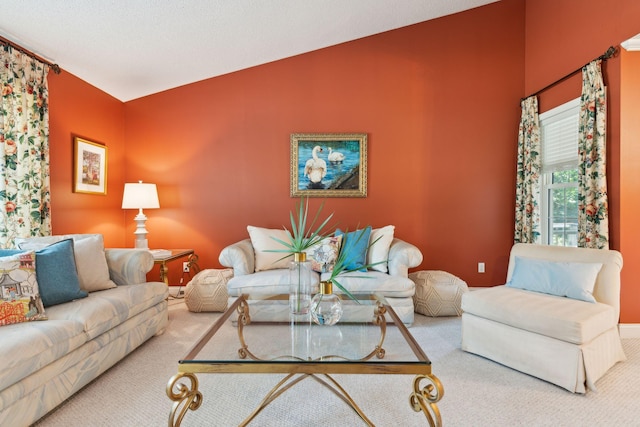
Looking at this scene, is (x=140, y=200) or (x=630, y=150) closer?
(x=630, y=150)

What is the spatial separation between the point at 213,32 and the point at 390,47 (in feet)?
6.83

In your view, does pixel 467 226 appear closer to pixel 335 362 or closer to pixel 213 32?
pixel 335 362

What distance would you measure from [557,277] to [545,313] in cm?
49

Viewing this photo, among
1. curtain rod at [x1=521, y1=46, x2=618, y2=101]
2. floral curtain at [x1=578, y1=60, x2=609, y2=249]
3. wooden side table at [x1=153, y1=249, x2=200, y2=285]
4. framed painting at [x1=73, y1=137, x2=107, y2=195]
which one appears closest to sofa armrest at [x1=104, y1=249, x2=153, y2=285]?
wooden side table at [x1=153, y1=249, x2=200, y2=285]

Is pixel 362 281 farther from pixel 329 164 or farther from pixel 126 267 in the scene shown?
pixel 126 267

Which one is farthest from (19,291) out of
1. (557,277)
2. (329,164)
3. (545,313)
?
(557,277)

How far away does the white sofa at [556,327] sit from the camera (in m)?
1.91

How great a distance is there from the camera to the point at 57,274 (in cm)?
211

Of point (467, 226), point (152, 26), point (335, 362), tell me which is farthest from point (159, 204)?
point (467, 226)

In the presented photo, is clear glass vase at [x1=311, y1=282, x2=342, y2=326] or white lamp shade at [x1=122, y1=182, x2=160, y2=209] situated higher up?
white lamp shade at [x1=122, y1=182, x2=160, y2=209]

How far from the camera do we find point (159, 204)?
400 centimetres

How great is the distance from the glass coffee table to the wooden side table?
1.43 meters

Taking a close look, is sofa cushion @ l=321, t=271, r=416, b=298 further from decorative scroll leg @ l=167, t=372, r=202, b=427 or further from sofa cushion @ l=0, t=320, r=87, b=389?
sofa cushion @ l=0, t=320, r=87, b=389

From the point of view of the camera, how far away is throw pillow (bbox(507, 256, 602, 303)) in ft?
7.37
